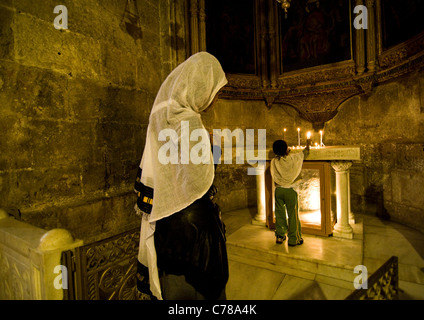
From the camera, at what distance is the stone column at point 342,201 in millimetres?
3355

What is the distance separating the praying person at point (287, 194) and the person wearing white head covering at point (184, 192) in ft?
6.91

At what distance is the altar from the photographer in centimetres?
332

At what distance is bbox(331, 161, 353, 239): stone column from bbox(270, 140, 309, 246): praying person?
56 centimetres

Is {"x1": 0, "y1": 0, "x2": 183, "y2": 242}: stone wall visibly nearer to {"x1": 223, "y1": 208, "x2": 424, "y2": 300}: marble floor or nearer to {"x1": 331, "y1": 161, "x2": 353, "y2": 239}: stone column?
{"x1": 223, "y1": 208, "x2": 424, "y2": 300}: marble floor

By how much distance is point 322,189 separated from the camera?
339 cm

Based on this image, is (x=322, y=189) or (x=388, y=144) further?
(x=388, y=144)

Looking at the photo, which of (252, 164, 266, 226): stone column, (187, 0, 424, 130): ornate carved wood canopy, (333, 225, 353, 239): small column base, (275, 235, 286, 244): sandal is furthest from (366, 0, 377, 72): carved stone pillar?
(275, 235, 286, 244): sandal

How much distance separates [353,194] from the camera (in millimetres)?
5137

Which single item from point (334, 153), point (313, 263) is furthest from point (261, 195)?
point (313, 263)

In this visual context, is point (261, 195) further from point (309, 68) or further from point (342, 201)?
point (309, 68)

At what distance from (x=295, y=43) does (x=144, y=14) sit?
3448 millimetres

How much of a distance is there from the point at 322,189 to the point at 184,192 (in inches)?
110

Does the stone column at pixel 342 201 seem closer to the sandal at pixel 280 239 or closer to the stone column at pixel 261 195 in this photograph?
the sandal at pixel 280 239

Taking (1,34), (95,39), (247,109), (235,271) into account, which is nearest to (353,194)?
(247,109)
